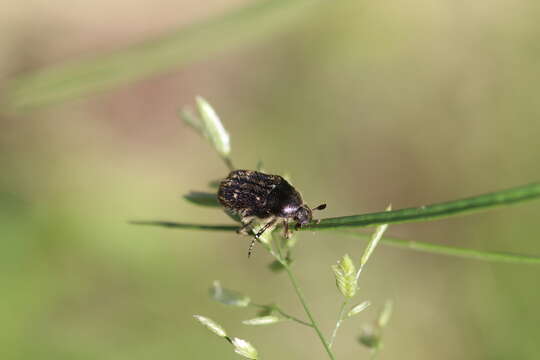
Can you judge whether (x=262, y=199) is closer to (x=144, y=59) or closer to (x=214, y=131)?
(x=214, y=131)

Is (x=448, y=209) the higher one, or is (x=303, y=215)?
(x=303, y=215)

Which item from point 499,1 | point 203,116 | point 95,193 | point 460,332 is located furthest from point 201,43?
point 499,1

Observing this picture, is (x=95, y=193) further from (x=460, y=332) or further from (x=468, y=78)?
(x=468, y=78)

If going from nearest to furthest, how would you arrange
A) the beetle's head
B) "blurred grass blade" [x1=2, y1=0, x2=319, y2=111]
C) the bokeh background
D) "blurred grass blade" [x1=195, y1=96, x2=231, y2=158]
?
"blurred grass blade" [x1=195, y1=96, x2=231, y2=158], the beetle's head, "blurred grass blade" [x1=2, y1=0, x2=319, y2=111], the bokeh background

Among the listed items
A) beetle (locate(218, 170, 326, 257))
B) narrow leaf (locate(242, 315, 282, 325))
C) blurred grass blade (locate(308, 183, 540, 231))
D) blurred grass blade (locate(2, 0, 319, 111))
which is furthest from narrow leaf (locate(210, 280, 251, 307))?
blurred grass blade (locate(2, 0, 319, 111))

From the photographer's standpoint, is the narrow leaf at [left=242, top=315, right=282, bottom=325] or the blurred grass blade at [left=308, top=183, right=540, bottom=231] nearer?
the blurred grass blade at [left=308, top=183, right=540, bottom=231]

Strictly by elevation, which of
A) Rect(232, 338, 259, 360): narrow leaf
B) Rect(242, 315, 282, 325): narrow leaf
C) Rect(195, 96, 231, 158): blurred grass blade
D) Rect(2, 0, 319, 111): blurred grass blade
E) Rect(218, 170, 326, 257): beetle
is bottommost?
Rect(232, 338, 259, 360): narrow leaf

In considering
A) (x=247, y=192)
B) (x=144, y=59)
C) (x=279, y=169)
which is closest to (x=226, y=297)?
(x=247, y=192)

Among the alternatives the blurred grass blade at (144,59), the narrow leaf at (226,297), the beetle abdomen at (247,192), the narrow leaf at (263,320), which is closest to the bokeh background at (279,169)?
the blurred grass blade at (144,59)

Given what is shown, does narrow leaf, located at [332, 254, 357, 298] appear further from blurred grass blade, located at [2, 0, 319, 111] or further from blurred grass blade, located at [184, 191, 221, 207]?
blurred grass blade, located at [2, 0, 319, 111]
